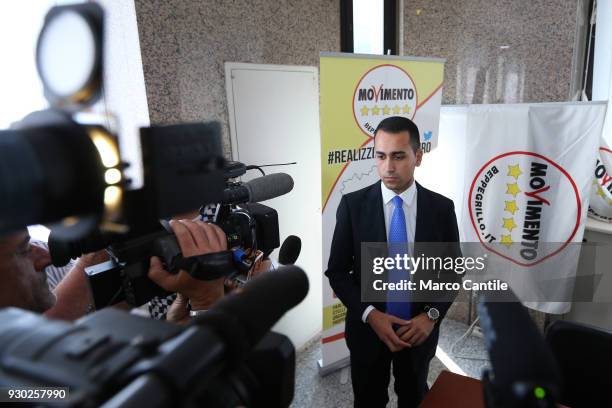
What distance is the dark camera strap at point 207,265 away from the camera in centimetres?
62

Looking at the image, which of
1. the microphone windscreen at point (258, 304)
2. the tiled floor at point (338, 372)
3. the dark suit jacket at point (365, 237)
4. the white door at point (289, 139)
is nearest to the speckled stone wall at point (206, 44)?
the white door at point (289, 139)

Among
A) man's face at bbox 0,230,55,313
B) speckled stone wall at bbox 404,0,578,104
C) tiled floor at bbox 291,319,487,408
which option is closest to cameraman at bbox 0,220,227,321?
man's face at bbox 0,230,55,313

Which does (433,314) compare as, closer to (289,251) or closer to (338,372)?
(289,251)

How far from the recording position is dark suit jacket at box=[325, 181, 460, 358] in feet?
4.93

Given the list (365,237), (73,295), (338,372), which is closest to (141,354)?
(73,295)

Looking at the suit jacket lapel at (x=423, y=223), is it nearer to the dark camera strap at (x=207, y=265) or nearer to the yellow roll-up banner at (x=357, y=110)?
the yellow roll-up banner at (x=357, y=110)

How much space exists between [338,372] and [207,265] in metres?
1.93

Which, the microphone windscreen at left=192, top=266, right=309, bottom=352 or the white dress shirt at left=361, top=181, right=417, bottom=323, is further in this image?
the white dress shirt at left=361, top=181, right=417, bottom=323

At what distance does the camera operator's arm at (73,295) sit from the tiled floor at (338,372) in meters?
1.48

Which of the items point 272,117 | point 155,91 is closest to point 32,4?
point 155,91

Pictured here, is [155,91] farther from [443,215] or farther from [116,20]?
[443,215]

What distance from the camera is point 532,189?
7.02 feet

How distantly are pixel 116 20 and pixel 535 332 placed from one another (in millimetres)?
1610

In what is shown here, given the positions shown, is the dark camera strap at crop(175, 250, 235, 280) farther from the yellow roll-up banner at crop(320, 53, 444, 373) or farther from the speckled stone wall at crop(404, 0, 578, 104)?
the speckled stone wall at crop(404, 0, 578, 104)
